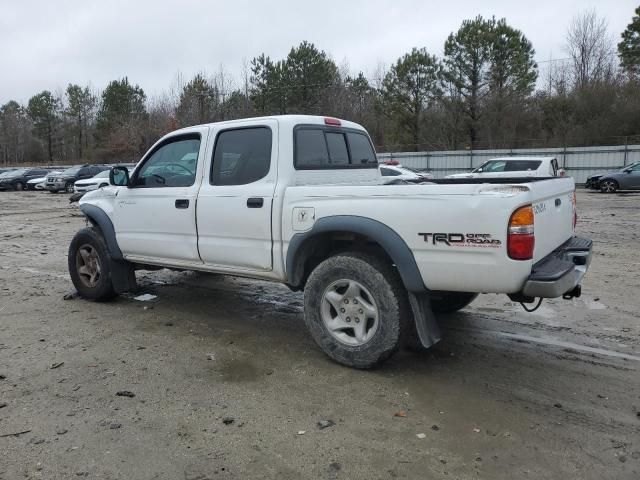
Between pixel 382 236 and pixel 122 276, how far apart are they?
3.66 meters

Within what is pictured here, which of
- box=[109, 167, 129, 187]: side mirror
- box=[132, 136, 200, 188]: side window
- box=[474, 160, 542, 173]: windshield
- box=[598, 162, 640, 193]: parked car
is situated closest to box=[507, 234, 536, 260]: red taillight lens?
box=[132, 136, 200, 188]: side window

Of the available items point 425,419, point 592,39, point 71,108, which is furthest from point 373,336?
point 71,108

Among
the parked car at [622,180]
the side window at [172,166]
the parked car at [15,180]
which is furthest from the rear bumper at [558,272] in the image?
the parked car at [15,180]

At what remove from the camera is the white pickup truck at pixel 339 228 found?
360cm

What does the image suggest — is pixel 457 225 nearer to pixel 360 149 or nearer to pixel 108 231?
pixel 360 149

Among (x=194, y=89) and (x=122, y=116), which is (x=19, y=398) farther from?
(x=122, y=116)

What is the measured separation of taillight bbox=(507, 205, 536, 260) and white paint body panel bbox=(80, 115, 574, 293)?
4 cm

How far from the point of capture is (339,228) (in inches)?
163

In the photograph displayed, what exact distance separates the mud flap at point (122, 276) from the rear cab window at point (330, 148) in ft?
9.20

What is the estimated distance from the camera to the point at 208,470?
9.82ft

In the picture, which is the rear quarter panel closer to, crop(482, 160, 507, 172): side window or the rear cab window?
the rear cab window

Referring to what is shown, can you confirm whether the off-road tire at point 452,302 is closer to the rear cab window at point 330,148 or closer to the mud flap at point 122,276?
the rear cab window at point 330,148

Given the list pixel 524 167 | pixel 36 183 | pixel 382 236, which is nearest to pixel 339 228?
pixel 382 236

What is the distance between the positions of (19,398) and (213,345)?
1608mm
